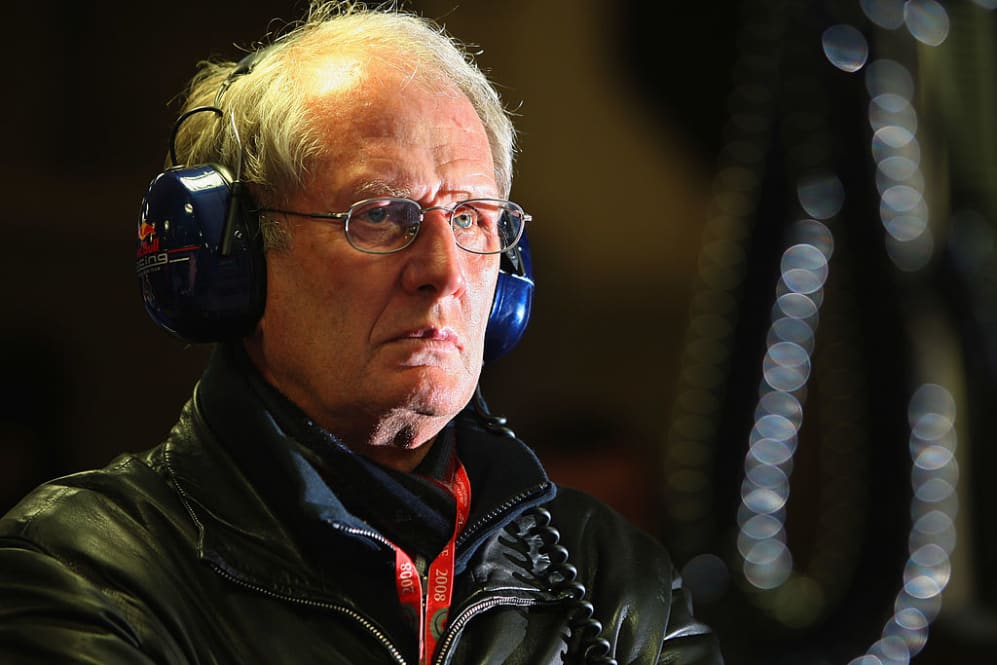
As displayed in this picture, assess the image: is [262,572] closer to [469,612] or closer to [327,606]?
[327,606]

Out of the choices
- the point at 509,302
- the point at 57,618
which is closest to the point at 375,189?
the point at 509,302

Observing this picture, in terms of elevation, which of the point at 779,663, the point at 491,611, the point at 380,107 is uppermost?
the point at 380,107

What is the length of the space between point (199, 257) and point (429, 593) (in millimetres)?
461

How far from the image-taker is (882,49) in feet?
9.41

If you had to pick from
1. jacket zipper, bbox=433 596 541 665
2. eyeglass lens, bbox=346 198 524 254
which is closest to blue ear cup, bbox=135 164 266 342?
eyeglass lens, bbox=346 198 524 254

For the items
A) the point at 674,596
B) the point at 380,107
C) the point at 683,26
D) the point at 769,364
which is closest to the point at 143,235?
the point at 380,107

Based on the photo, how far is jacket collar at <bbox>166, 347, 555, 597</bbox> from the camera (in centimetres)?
133

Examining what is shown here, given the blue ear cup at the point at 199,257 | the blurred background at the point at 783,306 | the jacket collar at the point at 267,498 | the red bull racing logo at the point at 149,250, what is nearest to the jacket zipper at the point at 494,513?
the jacket collar at the point at 267,498

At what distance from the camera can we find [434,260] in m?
1.45

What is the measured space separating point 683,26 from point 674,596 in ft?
9.38

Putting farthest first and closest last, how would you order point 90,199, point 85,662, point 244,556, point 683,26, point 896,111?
1. point 683,26
2. point 90,199
3. point 896,111
4. point 244,556
5. point 85,662

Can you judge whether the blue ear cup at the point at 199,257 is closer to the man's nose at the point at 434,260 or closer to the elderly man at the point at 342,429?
the elderly man at the point at 342,429

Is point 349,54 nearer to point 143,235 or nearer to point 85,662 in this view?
point 143,235

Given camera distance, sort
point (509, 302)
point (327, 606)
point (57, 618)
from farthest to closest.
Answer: point (509, 302)
point (327, 606)
point (57, 618)
